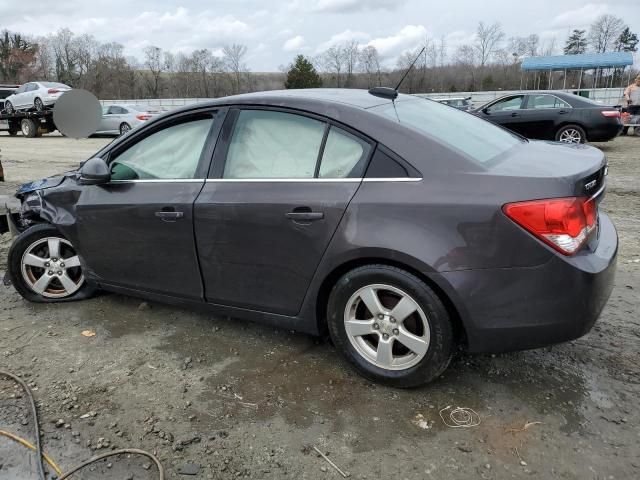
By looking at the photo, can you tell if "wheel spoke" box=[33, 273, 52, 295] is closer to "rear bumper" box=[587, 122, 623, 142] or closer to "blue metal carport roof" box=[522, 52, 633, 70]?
"rear bumper" box=[587, 122, 623, 142]

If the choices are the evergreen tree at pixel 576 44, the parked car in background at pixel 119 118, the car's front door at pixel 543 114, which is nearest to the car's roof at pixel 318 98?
the car's front door at pixel 543 114

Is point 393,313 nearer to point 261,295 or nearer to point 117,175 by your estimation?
point 261,295

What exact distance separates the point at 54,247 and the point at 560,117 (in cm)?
1134

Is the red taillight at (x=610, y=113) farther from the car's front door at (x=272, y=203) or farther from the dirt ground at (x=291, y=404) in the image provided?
the car's front door at (x=272, y=203)

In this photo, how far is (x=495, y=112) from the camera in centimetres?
1295

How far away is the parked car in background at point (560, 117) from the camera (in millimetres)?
11875

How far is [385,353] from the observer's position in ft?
9.42

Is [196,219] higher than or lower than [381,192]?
lower

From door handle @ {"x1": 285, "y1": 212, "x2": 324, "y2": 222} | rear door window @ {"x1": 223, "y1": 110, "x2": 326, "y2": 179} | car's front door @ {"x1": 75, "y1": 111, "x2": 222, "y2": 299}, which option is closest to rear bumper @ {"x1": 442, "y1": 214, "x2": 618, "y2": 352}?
door handle @ {"x1": 285, "y1": 212, "x2": 324, "y2": 222}

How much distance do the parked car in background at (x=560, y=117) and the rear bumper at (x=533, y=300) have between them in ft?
A: 34.7

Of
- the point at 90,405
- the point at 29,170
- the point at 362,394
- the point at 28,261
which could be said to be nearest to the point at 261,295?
the point at 362,394

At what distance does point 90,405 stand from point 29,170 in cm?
1101

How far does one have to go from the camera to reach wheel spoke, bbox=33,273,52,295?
4105 mm

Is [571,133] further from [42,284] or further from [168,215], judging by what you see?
[42,284]
